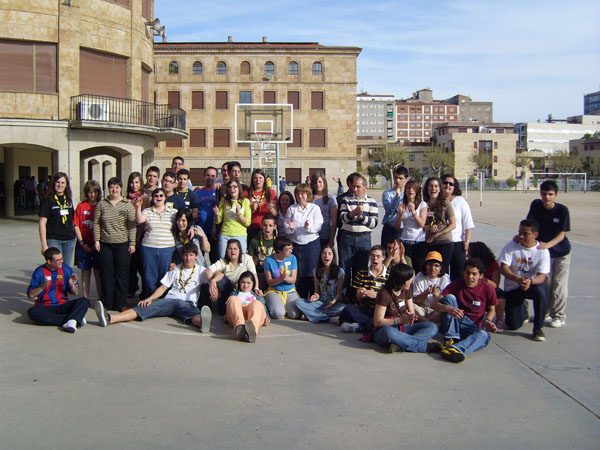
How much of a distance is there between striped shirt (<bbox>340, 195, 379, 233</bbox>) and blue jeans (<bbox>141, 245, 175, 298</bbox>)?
2506mm

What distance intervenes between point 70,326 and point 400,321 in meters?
3.81

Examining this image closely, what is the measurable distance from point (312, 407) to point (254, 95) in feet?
158

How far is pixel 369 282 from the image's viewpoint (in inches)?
273

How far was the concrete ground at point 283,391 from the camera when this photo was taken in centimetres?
388

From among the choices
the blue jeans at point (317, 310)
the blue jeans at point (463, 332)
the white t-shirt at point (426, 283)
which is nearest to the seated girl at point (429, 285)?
the white t-shirt at point (426, 283)

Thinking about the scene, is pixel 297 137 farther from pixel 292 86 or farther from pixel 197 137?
pixel 197 137

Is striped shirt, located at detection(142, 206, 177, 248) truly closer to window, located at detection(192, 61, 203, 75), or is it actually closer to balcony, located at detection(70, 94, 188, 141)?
balcony, located at detection(70, 94, 188, 141)

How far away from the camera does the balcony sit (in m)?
21.4

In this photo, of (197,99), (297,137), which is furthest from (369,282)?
(197,99)

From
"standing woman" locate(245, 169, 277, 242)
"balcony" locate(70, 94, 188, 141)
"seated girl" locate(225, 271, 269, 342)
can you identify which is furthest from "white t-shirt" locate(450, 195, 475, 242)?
"balcony" locate(70, 94, 188, 141)

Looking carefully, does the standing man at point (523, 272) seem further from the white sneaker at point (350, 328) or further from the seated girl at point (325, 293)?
the seated girl at point (325, 293)

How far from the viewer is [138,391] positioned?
4688 mm

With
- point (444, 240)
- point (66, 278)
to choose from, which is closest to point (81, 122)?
point (66, 278)

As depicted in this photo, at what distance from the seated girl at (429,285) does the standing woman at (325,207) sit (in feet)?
5.65
